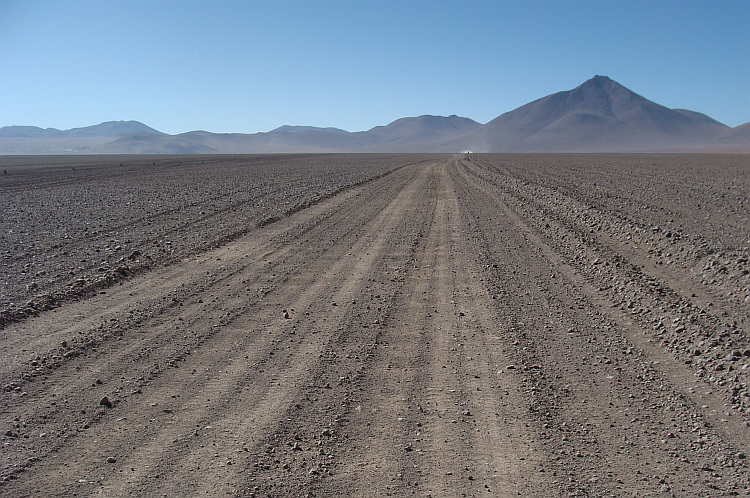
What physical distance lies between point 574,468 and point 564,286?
4.66 m

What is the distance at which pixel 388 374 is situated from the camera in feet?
17.2

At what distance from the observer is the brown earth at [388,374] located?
3.76 metres

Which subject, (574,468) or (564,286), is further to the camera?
(564,286)

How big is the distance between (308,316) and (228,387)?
6.68ft

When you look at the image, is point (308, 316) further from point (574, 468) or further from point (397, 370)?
point (574, 468)

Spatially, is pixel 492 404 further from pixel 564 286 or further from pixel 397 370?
pixel 564 286

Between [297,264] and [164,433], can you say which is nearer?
[164,433]

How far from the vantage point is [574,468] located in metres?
3.78

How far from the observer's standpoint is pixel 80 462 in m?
3.84

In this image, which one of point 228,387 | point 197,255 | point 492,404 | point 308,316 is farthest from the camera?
point 197,255

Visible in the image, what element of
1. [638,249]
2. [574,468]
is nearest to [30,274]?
[574,468]

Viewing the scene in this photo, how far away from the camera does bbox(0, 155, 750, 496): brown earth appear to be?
12.3ft

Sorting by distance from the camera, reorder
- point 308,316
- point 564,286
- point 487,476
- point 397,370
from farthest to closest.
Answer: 1. point 564,286
2. point 308,316
3. point 397,370
4. point 487,476

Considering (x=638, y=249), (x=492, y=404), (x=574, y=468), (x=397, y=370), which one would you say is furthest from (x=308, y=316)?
(x=638, y=249)
